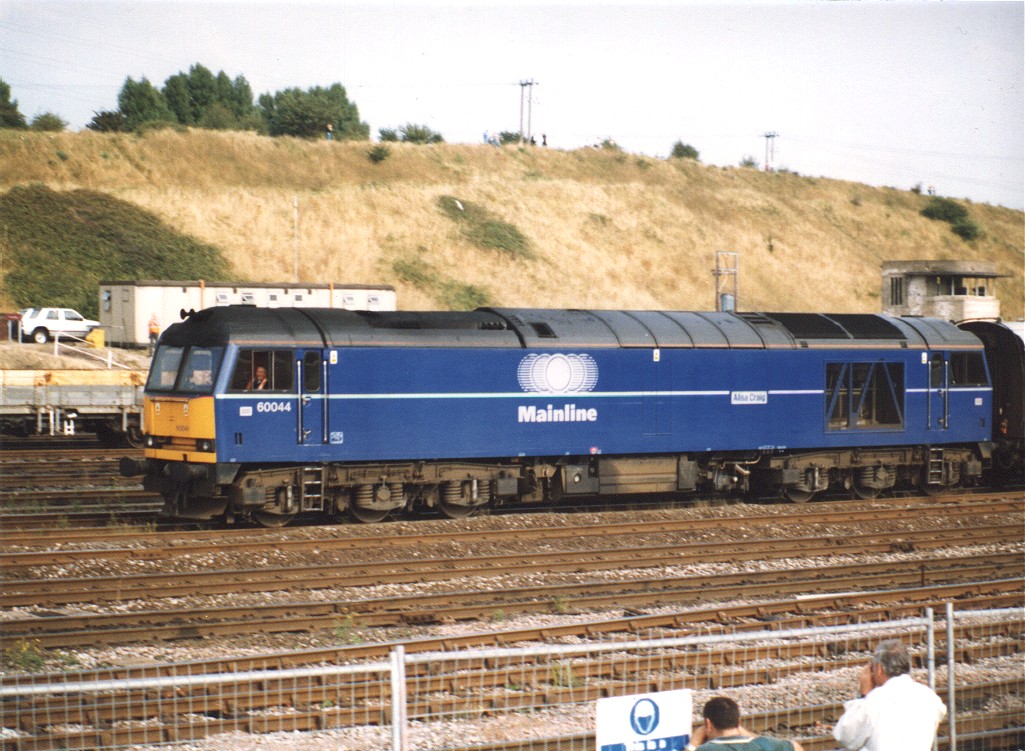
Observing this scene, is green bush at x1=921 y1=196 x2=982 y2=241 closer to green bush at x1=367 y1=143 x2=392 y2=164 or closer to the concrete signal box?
green bush at x1=367 y1=143 x2=392 y2=164

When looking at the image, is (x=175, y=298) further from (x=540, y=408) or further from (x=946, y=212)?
(x=946, y=212)

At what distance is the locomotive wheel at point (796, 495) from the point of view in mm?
23016

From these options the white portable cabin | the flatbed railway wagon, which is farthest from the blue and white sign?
the white portable cabin

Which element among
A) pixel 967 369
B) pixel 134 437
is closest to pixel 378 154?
pixel 134 437

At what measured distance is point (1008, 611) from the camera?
7.86 metres

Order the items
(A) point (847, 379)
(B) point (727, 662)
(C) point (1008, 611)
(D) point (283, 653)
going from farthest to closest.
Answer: (A) point (847, 379)
(B) point (727, 662)
(D) point (283, 653)
(C) point (1008, 611)

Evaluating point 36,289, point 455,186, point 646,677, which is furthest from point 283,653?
point 455,186

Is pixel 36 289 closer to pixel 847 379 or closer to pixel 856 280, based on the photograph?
pixel 847 379

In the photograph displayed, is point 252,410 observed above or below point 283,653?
above

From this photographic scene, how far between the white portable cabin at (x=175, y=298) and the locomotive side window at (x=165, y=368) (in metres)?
26.1

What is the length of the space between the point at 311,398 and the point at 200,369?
176 centimetres

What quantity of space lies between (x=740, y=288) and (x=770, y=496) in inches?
2282

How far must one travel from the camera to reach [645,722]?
243 inches

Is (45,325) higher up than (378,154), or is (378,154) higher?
(378,154)
